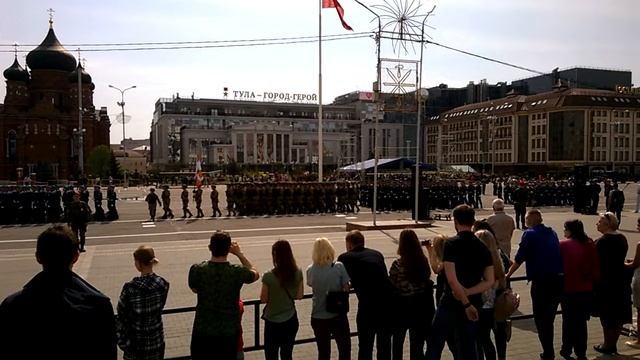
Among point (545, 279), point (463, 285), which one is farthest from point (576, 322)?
point (463, 285)

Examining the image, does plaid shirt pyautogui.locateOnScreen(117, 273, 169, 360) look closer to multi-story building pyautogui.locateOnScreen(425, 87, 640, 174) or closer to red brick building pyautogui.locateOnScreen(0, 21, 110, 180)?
multi-story building pyautogui.locateOnScreen(425, 87, 640, 174)

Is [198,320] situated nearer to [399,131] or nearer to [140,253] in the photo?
[140,253]

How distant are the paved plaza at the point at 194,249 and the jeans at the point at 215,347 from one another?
1.93m

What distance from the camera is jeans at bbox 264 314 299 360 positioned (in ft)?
17.6

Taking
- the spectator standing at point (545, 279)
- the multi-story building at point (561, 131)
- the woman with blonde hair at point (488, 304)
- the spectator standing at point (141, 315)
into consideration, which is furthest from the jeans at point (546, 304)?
the multi-story building at point (561, 131)

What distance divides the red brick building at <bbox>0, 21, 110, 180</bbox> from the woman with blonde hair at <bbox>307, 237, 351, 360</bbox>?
86.9m

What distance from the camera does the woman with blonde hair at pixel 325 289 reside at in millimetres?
5566

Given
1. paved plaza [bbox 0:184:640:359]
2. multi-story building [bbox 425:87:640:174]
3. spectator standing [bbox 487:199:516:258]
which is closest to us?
paved plaza [bbox 0:184:640:359]

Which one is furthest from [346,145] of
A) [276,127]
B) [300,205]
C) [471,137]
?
[300,205]

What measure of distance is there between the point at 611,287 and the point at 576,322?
2.55 feet

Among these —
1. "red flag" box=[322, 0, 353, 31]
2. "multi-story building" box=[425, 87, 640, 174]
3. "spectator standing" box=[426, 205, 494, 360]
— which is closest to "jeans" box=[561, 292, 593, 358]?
"spectator standing" box=[426, 205, 494, 360]

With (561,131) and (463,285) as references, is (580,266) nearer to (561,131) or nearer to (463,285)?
(463,285)

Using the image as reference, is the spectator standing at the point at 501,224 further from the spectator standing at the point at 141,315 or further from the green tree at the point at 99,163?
the green tree at the point at 99,163

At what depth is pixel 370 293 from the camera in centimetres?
574
